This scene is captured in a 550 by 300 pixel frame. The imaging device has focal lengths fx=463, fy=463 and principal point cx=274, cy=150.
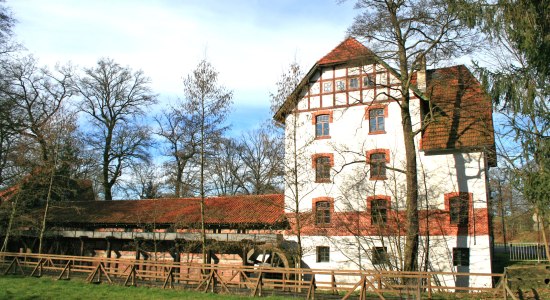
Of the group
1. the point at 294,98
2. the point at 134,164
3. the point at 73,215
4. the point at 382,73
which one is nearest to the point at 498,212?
the point at 382,73

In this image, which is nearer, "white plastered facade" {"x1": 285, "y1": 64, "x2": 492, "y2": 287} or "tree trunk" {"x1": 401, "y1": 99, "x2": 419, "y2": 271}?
"tree trunk" {"x1": 401, "y1": 99, "x2": 419, "y2": 271}

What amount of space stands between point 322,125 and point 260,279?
943 cm

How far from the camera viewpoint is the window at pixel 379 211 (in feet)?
67.0

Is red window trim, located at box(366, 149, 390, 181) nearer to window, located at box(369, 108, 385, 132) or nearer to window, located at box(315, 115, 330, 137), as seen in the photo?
window, located at box(369, 108, 385, 132)

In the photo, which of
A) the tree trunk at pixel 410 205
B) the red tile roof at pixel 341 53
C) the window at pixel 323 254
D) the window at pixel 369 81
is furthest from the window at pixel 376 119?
the window at pixel 323 254

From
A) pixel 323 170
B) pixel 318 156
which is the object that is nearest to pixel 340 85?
pixel 318 156

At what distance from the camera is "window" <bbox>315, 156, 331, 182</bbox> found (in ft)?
72.5

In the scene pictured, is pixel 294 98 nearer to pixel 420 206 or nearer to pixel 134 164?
pixel 420 206

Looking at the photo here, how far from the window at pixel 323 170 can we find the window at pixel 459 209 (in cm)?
562

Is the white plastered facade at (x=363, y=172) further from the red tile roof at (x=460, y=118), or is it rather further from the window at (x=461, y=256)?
the red tile roof at (x=460, y=118)

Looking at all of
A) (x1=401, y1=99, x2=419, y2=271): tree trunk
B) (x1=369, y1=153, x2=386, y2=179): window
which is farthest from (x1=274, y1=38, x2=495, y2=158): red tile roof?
(x1=369, y1=153, x2=386, y2=179): window

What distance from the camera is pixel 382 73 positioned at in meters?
20.6

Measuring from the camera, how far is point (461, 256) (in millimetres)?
19547

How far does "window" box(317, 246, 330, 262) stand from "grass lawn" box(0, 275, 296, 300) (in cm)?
670
